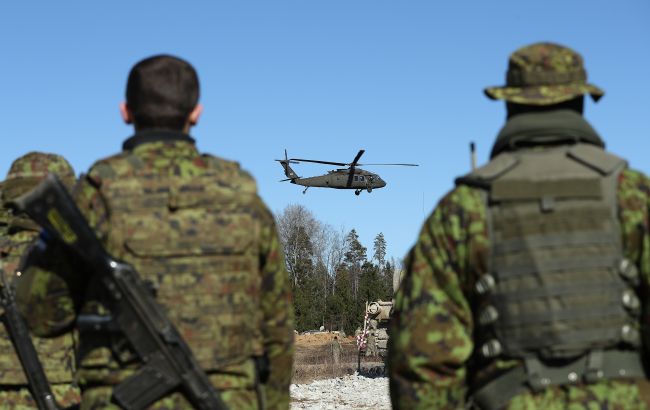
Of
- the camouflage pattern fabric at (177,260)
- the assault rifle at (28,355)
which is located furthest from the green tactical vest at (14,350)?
the camouflage pattern fabric at (177,260)

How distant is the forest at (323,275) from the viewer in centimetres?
6800

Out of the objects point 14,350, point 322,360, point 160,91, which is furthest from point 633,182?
point 322,360

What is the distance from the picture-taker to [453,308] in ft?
13.1

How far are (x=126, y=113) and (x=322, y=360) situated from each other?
44916mm

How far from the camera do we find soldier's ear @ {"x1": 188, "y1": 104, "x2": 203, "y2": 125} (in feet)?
14.8

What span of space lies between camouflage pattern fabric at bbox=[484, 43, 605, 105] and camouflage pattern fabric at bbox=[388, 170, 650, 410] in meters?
0.37

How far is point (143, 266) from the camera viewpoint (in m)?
4.27

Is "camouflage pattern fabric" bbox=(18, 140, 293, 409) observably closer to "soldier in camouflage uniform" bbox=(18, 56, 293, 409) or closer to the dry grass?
"soldier in camouflage uniform" bbox=(18, 56, 293, 409)

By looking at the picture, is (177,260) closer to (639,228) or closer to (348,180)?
(639,228)

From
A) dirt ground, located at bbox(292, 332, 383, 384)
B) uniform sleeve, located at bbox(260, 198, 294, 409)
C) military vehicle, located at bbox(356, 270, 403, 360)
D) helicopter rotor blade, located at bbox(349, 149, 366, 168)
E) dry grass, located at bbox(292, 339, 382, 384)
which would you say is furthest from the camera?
helicopter rotor blade, located at bbox(349, 149, 366, 168)

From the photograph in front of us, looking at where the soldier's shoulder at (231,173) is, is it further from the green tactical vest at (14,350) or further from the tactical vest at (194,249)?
the green tactical vest at (14,350)

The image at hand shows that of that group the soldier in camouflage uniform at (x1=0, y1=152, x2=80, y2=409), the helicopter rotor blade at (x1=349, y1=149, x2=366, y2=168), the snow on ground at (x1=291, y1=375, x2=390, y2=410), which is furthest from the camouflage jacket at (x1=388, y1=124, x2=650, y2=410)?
the helicopter rotor blade at (x1=349, y1=149, x2=366, y2=168)

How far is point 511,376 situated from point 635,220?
691 millimetres

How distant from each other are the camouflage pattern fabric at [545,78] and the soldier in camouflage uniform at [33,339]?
364 centimetres
